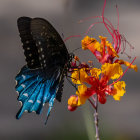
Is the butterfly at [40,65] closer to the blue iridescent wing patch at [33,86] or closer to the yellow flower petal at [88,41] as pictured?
the blue iridescent wing patch at [33,86]

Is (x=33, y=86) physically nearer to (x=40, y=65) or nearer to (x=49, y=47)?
(x=40, y=65)

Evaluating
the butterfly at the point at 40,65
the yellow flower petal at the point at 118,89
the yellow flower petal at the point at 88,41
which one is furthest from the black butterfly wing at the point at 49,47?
the yellow flower petal at the point at 118,89

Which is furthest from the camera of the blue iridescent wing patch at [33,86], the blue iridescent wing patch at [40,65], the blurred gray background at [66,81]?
the blurred gray background at [66,81]

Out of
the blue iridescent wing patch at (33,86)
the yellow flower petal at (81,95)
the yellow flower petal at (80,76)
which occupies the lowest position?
the blue iridescent wing patch at (33,86)

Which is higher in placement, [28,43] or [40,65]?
[28,43]

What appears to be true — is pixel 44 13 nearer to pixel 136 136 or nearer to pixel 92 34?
pixel 92 34

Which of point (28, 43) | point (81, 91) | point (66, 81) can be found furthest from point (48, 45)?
point (66, 81)

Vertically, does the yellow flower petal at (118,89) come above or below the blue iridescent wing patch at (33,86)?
above
